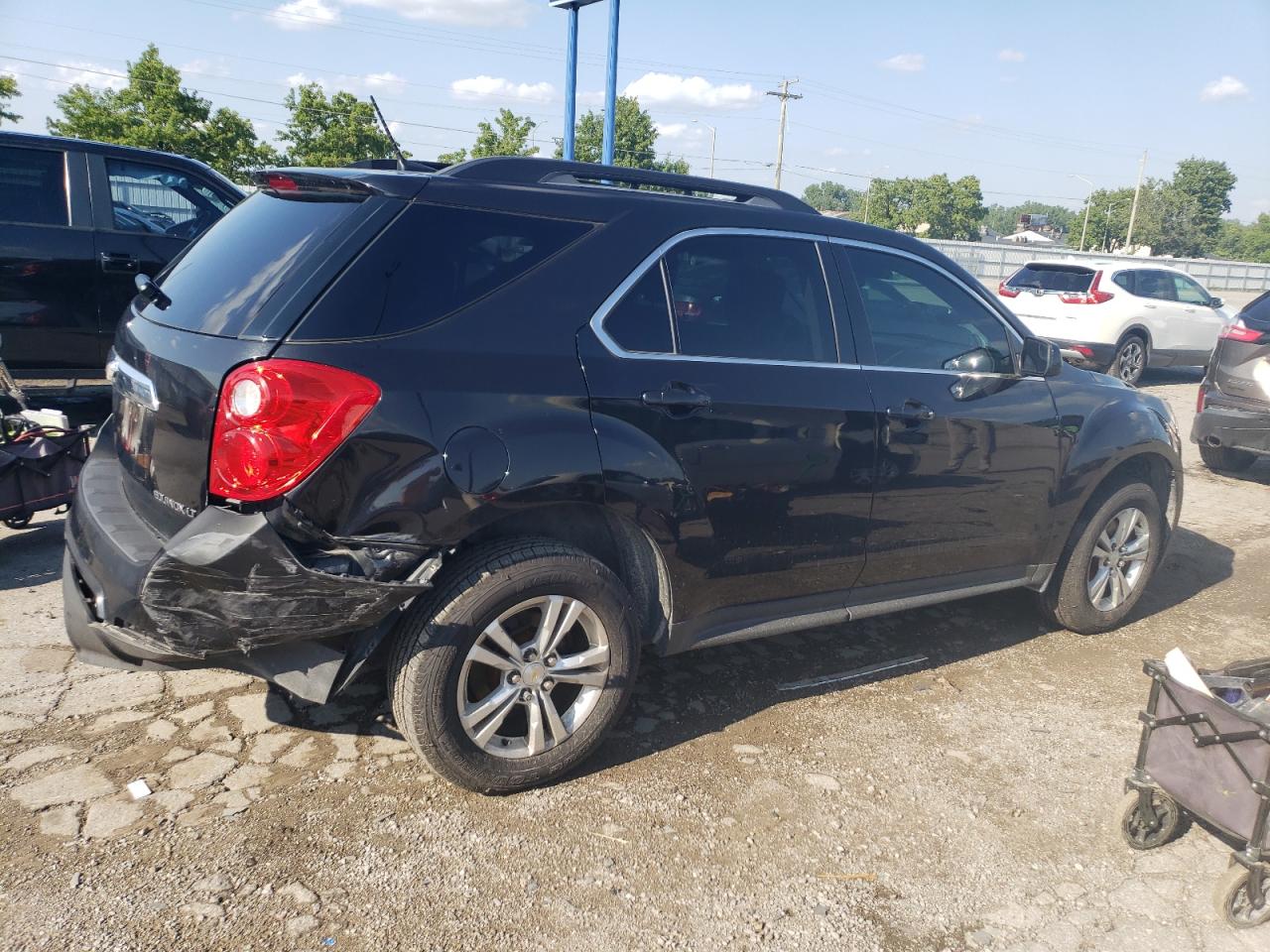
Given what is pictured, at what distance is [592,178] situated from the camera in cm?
345

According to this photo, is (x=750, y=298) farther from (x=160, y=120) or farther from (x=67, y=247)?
(x=160, y=120)

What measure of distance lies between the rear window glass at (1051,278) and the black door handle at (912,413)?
11.8 metres

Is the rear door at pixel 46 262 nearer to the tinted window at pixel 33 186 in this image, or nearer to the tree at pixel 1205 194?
the tinted window at pixel 33 186

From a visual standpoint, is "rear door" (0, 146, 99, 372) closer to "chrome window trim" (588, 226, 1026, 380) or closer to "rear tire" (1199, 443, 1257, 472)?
"chrome window trim" (588, 226, 1026, 380)

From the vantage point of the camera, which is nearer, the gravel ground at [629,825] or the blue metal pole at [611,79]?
the gravel ground at [629,825]

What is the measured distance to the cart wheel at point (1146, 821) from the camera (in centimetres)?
311

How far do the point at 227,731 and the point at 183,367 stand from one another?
130 centimetres

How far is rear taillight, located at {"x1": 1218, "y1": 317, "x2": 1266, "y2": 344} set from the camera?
8023 mm

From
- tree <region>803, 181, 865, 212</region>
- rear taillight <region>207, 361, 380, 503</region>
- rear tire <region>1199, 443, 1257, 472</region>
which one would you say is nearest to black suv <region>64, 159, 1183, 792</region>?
rear taillight <region>207, 361, 380, 503</region>

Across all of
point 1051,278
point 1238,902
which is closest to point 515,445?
point 1238,902

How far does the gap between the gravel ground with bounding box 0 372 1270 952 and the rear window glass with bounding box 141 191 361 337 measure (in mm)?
1396

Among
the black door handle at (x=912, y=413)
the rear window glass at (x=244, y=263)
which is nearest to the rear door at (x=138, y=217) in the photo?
the rear window glass at (x=244, y=263)

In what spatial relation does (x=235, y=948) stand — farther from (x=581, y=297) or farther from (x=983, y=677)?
(x=983, y=677)

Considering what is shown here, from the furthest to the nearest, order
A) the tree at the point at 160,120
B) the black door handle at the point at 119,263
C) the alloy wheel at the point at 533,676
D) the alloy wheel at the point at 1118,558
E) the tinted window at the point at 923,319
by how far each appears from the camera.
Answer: the tree at the point at 160,120 → the black door handle at the point at 119,263 → the alloy wheel at the point at 1118,558 → the tinted window at the point at 923,319 → the alloy wheel at the point at 533,676
